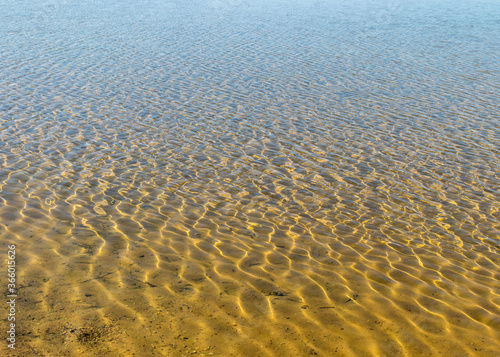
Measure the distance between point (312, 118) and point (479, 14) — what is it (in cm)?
3317

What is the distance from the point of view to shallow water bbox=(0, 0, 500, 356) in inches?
209

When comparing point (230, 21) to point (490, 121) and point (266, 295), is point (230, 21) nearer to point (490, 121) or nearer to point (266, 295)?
point (490, 121)

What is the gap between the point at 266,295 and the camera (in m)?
5.86

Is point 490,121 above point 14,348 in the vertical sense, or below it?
below

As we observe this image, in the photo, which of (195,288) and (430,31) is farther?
(430,31)

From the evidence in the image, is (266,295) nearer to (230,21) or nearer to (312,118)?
(312,118)

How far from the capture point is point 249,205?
8.39 meters

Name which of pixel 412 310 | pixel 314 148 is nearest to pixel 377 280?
pixel 412 310

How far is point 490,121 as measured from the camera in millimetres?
13602

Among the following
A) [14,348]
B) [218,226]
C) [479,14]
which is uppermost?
[14,348]

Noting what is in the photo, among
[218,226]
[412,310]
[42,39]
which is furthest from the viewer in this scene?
[42,39]

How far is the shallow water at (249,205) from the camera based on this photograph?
530cm

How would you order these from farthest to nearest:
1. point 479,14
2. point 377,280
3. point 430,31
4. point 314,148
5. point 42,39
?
point 479,14
point 430,31
point 42,39
point 314,148
point 377,280

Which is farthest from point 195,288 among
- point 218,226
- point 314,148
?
point 314,148
